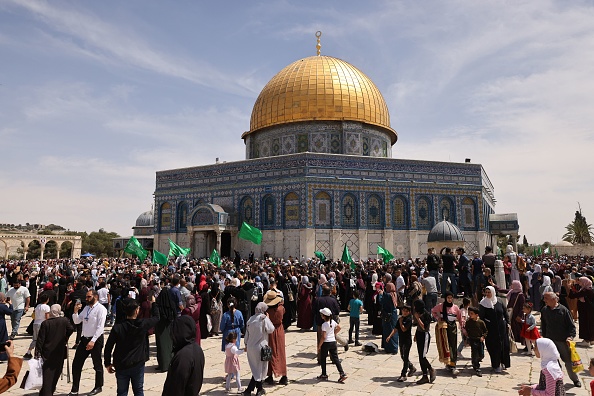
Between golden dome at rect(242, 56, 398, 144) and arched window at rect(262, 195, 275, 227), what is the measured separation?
7.26m

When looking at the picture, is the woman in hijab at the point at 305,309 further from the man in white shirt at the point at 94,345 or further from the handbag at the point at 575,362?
the handbag at the point at 575,362

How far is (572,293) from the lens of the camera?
10359mm

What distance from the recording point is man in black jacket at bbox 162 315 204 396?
4270 mm

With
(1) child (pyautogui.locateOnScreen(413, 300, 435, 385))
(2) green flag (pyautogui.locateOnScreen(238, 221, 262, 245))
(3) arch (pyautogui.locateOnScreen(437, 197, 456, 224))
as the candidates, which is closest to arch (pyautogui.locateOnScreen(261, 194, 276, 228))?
(2) green flag (pyautogui.locateOnScreen(238, 221, 262, 245))

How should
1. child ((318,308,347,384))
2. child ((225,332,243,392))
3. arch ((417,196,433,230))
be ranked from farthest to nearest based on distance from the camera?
arch ((417,196,433,230)) → child ((318,308,347,384)) → child ((225,332,243,392))

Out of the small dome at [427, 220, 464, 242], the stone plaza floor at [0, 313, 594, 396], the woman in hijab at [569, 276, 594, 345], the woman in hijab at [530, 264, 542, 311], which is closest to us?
the stone plaza floor at [0, 313, 594, 396]

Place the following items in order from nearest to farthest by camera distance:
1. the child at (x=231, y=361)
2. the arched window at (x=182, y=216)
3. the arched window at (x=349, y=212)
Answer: the child at (x=231, y=361) < the arched window at (x=349, y=212) < the arched window at (x=182, y=216)

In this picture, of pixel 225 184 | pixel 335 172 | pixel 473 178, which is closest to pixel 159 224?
pixel 225 184

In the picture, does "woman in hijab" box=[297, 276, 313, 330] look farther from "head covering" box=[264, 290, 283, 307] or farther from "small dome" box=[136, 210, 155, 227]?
"small dome" box=[136, 210, 155, 227]

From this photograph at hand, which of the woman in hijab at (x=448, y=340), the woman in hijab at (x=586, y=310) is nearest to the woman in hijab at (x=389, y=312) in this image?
the woman in hijab at (x=448, y=340)

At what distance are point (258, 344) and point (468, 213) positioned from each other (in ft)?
103

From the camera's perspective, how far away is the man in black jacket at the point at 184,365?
4270 millimetres

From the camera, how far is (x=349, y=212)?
32.7m

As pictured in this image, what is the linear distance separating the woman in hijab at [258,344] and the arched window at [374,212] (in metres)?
26.7
